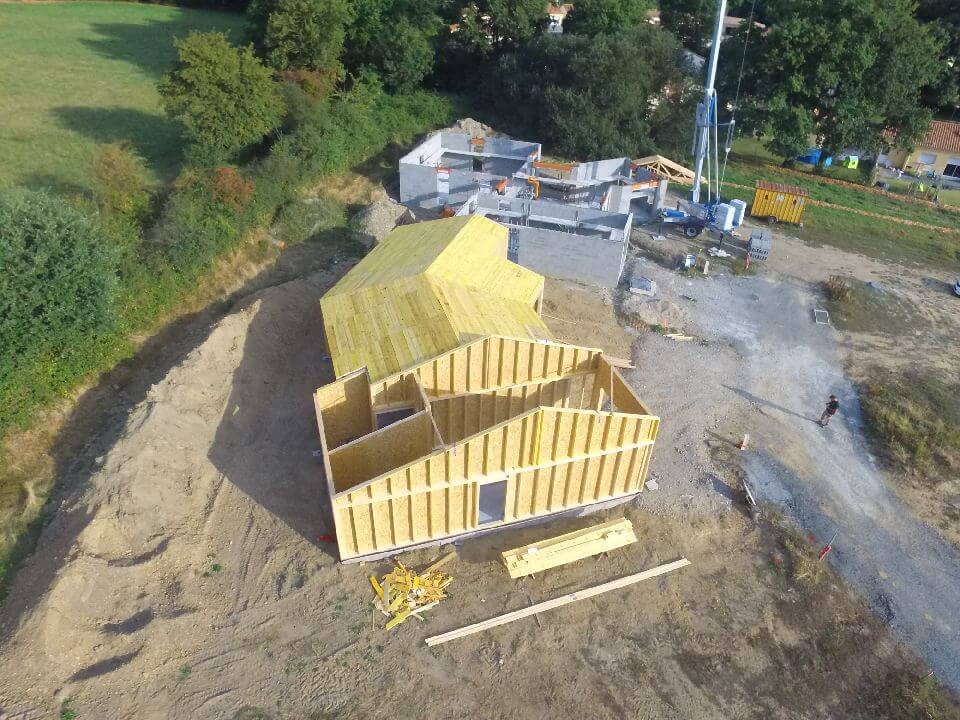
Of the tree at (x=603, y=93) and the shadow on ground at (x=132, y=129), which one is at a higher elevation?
the tree at (x=603, y=93)

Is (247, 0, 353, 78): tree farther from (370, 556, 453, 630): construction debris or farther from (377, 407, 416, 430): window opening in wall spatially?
(370, 556, 453, 630): construction debris

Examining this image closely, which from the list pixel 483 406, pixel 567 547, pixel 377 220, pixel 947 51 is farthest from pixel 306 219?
pixel 947 51

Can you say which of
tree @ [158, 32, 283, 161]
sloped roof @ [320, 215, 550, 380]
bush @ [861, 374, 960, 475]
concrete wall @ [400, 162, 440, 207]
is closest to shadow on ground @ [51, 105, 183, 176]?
tree @ [158, 32, 283, 161]

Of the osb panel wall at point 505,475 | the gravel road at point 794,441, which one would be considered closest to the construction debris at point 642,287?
the gravel road at point 794,441

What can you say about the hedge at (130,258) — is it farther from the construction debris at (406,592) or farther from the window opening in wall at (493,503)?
the window opening in wall at (493,503)

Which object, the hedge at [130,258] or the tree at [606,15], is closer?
the hedge at [130,258]

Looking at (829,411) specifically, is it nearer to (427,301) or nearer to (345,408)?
(427,301)
